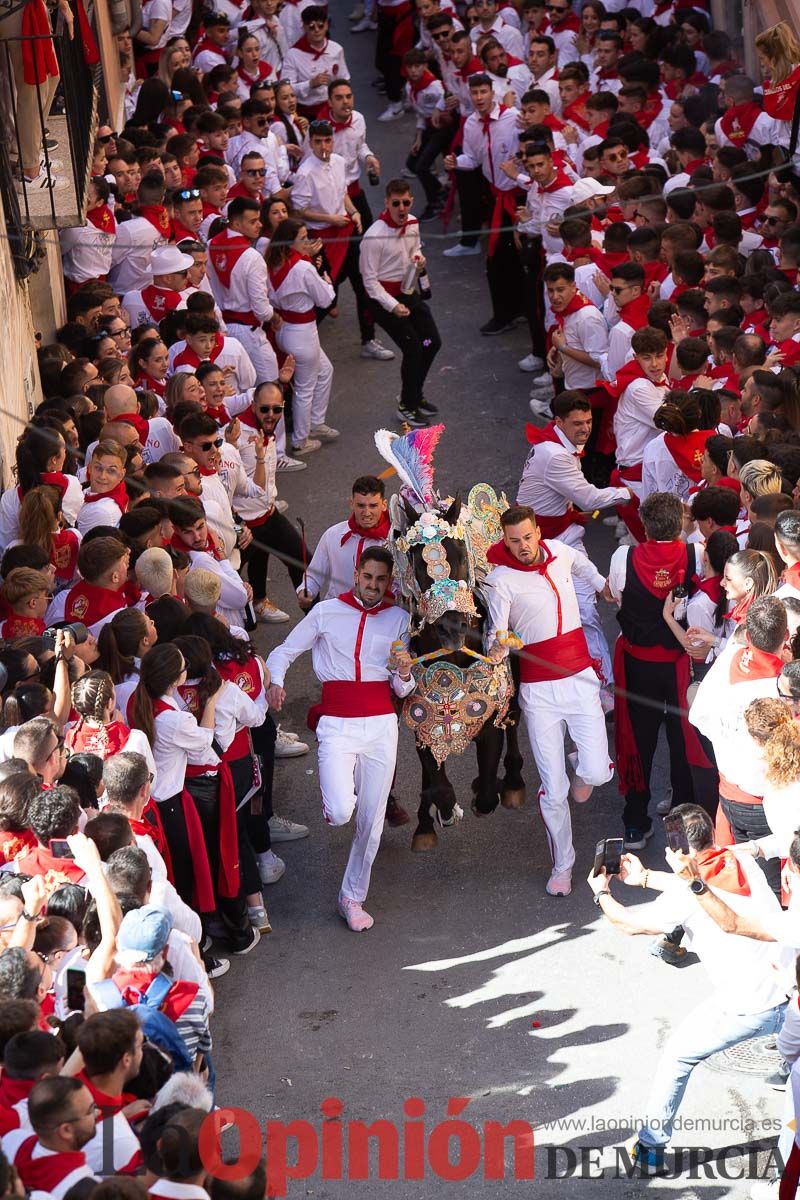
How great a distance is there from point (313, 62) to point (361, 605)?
9200 millimetres

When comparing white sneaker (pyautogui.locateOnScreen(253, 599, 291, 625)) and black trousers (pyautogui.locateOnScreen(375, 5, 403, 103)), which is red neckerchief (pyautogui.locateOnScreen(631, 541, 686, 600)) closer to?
white sneaker (pyautogui.locateOnScreen(253, 599, 291, 625))

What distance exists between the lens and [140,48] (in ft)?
51.8

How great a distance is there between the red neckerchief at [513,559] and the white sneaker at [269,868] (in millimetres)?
1566

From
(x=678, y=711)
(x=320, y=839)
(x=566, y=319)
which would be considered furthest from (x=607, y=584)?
(x=566, y=319)

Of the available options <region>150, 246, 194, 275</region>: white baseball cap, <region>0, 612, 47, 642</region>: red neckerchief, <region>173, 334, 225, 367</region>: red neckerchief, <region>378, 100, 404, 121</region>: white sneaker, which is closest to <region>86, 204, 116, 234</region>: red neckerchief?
<region>150, 246, 194, 275</region>: white baseball cap

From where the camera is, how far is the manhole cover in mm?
5754

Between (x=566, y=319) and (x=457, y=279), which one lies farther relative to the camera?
(x=457, y=279)

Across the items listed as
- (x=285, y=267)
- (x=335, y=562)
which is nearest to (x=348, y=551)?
(x=335, y=562)

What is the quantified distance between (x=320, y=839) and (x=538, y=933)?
1.19 meters

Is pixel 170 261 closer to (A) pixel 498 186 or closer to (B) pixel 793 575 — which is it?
(A) pixel 498 186

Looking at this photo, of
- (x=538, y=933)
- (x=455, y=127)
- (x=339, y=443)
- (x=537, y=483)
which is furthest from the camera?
(x=455, y=127)

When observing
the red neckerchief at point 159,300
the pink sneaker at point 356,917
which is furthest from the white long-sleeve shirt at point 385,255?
the pink sneaker at point 356,917

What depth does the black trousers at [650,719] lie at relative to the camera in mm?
6988

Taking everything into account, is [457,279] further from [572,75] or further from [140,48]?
[140,48]
